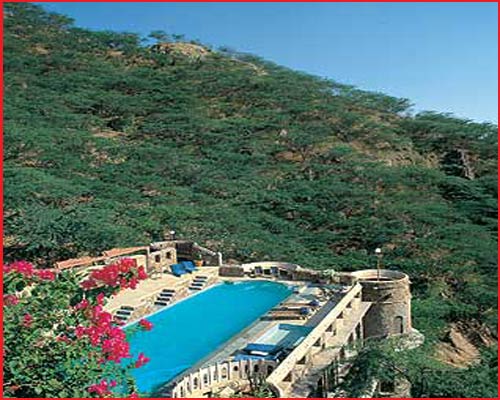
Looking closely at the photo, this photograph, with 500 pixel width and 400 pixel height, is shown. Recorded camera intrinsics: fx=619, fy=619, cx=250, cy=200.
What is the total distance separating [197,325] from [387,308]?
4084 millimetres

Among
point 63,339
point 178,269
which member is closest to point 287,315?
point 178,269

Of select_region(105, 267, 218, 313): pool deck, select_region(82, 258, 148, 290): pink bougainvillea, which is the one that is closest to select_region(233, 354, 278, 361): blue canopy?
select_region(82, 258, 148, 290): pink bougainvillea

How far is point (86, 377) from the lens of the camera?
5.30 metres

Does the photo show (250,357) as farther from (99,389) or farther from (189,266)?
(189,266)

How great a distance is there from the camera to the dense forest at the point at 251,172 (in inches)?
702

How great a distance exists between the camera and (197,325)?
43.3ft

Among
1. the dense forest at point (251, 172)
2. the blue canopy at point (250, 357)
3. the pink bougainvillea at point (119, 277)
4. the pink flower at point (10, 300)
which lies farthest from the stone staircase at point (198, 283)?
the pink flower at point (10, 300)

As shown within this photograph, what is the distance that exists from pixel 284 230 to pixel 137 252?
6.21 metres

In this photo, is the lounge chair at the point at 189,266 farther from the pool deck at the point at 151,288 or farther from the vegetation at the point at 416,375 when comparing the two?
the vegetation at the point at 416,375

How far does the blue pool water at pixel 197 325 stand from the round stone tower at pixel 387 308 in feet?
7.19

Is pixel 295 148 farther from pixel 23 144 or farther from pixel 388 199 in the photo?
pixel 23 144

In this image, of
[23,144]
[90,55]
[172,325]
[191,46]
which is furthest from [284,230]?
[191,46]

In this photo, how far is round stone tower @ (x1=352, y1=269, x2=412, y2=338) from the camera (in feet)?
43.5

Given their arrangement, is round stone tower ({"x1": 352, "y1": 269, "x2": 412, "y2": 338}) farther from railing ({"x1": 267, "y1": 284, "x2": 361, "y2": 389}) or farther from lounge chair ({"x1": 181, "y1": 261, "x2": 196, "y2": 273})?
lounge chair ({"x1": 181, "y1": 261, "x2": 196, "y2": 273})
